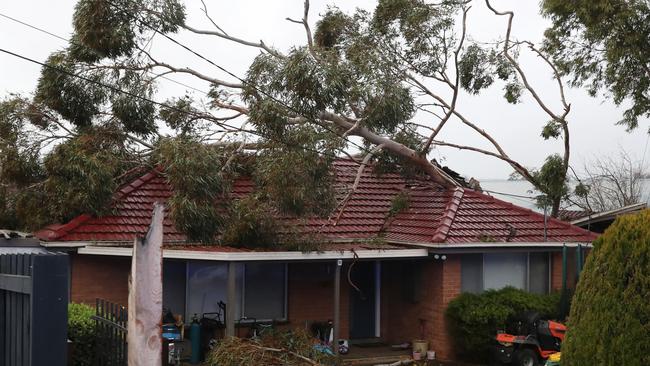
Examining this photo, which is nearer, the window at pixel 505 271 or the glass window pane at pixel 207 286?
the glass window pane at pixel 207 286

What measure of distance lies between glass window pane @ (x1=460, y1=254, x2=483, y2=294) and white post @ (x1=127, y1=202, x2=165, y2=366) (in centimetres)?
1370

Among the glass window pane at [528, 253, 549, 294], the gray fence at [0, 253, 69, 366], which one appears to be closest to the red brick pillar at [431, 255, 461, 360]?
the glass window pane at [528, 253, 549, 294]

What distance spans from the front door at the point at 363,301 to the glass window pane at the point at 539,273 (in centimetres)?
370

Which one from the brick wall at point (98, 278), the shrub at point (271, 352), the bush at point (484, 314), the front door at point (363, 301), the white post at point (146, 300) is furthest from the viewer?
the front door at point (363, 301)

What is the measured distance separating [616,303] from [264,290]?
10654mm

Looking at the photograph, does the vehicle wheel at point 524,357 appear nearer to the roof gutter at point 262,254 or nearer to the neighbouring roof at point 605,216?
the roof gutter at point 262,254

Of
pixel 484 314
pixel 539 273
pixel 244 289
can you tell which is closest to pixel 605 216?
pixel 539 273

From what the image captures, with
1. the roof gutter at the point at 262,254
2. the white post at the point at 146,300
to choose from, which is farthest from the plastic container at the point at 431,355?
the white post at the point at 146,300

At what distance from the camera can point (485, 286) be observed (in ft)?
60.6

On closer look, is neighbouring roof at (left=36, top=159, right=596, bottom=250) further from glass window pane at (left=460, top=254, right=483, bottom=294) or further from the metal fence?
the metal fence

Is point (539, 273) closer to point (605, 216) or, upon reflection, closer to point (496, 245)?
point (496, 245)

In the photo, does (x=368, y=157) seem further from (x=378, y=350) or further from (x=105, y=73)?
(x=105, y=73)

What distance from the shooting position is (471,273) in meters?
18.3

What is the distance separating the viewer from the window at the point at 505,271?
1828cm
